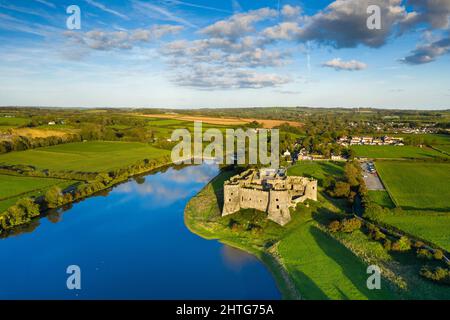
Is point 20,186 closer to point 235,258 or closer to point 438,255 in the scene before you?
point 235,258

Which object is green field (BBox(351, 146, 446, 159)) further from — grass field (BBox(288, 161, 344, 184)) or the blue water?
the blue water

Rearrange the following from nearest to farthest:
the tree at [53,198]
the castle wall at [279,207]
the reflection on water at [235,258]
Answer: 1. the reflection on water at [235,258]
2. the castle wall at [279,207]
3. the tree at [53,198]

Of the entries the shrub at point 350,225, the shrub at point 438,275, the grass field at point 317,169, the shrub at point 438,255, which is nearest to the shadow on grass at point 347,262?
the shrub at point 350,225

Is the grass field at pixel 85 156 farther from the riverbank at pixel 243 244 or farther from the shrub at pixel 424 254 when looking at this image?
the shrub at pixel 424 254

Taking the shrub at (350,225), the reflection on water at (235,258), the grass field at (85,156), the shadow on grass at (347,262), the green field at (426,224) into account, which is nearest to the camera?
the shadow on grass at (347,262)

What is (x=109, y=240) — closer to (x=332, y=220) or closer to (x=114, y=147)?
(x=332, y=220)

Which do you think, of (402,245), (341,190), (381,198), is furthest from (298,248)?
(381,198)
